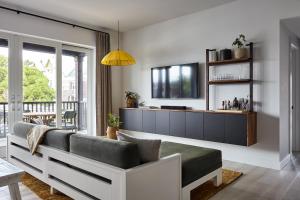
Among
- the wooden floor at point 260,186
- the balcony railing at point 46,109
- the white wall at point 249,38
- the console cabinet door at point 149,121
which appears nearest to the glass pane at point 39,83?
the balcony railing at point 46,109

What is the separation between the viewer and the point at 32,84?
4.47 meters

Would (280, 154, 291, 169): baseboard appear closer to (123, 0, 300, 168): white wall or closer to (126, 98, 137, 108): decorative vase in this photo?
(123, 0, 300, 168): white wall

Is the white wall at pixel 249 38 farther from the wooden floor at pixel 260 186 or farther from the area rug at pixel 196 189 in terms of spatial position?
the area rug at pixel 196 189

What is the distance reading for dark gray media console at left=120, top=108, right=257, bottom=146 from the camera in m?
3.45

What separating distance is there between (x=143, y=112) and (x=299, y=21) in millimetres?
3175

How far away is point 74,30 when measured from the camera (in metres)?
4.89

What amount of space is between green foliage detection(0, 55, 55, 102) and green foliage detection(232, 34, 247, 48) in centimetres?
366

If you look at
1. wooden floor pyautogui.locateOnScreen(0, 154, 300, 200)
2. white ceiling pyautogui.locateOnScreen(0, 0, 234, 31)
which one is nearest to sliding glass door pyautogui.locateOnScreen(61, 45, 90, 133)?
white ceiling pyautogui.locateOnScreen(0, 0, 234, 31)

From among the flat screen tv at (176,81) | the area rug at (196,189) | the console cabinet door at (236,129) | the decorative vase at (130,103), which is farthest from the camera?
the decorative vase at (130,103)

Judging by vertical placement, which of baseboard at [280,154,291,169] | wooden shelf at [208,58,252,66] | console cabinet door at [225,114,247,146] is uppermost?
wooden shelf at [208,58,252,66]

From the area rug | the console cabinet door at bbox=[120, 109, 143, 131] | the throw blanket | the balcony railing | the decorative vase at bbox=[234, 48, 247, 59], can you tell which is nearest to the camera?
the area rug

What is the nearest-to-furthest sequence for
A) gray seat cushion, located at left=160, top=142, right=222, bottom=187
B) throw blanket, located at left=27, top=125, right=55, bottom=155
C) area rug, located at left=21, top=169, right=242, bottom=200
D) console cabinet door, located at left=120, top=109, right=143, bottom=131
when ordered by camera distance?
gray seat cushion, located at left=160, top=142, right=222, bottom=187
area rug, located at left=21, top=169, right=242, bottom=200
throw blanket, located at left=27, top=125, right=55, bottom=155
console cabinet door, located at left=120, top=109, right=143, bottom=131

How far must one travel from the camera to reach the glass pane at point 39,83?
4399 millimetres

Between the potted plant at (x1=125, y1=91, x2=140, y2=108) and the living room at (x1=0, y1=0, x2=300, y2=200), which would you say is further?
the potted plant at (x1=125, y1=91, x2=140, y2=108)
